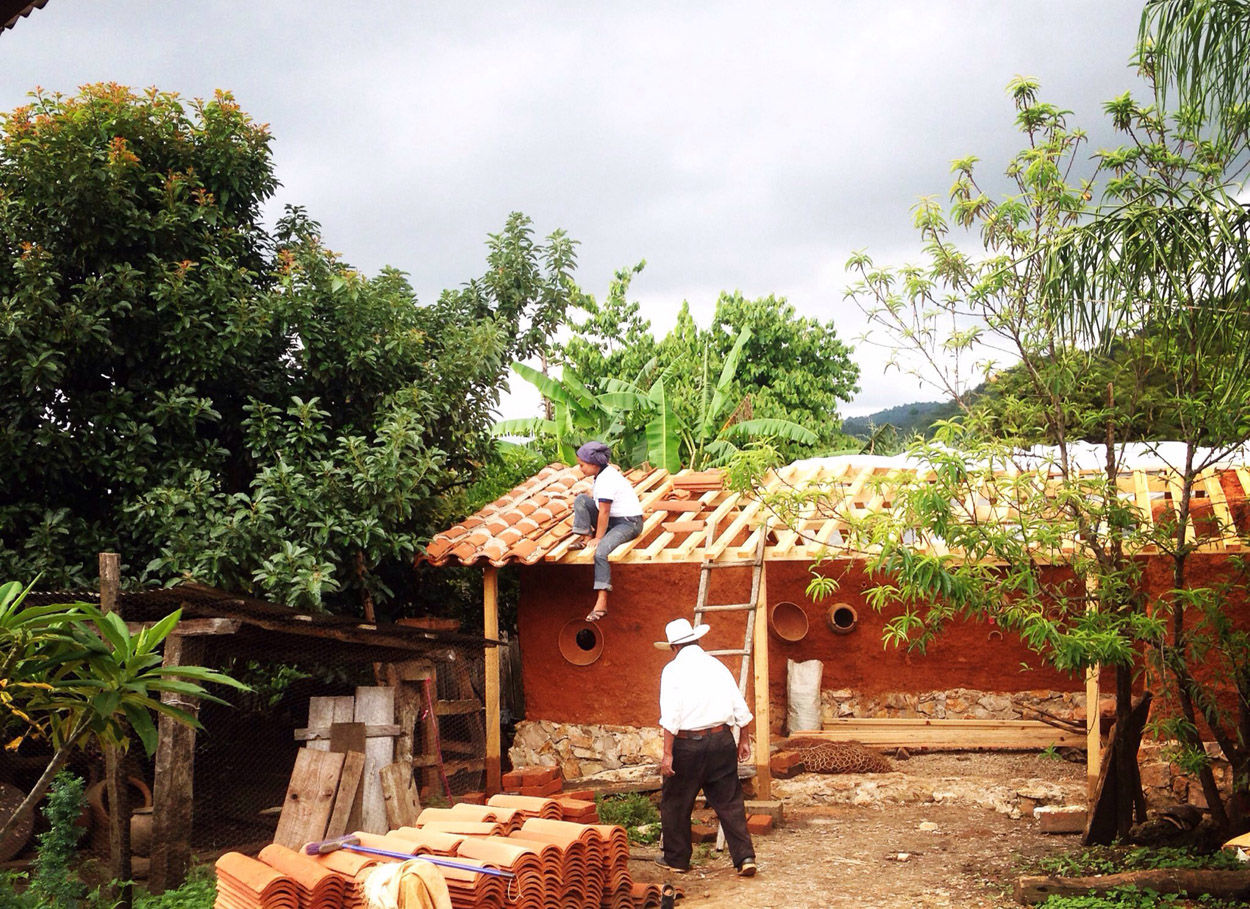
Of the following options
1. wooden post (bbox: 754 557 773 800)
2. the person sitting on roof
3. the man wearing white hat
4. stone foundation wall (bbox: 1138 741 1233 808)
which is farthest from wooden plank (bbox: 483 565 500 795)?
stone foundation wall (bbox: 1138 741 1233 808)

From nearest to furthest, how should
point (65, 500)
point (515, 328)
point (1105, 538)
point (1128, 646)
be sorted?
point (1128, 646) < point (1105, 538) < point (65, 500) < point (515, 328)

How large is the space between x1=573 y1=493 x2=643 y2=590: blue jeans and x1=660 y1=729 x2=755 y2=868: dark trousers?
2.94 meters

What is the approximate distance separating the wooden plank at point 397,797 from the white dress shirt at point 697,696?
7.55 ft

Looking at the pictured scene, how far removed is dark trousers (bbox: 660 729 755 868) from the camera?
333 inches

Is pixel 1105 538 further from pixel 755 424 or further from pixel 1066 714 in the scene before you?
pixel 755 424

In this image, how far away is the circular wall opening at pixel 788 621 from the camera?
13297 mm

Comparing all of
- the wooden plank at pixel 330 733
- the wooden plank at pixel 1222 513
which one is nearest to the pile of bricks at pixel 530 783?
the wooden plank at pixel 330 733

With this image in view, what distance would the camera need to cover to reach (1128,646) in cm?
790

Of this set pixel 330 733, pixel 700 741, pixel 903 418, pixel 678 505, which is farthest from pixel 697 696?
pixel 903 418

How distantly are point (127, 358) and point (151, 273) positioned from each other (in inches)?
35.3

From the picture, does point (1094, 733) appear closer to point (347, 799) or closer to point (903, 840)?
point (903, 840)

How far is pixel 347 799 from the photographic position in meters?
8.80

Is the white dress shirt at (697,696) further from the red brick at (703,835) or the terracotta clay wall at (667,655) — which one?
the terracotta clay wall at (667,655)

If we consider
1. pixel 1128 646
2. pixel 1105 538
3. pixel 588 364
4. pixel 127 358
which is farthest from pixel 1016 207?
pixel 588 364
